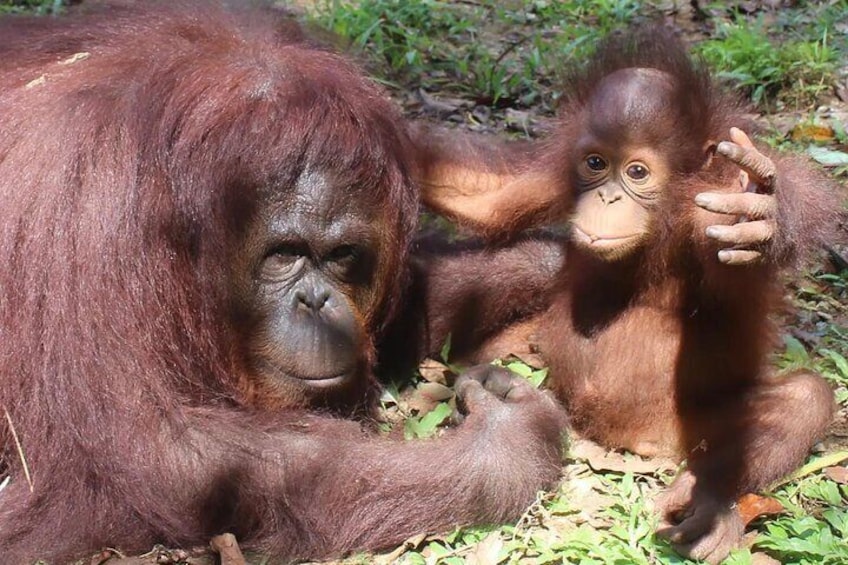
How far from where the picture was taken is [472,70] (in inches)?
273

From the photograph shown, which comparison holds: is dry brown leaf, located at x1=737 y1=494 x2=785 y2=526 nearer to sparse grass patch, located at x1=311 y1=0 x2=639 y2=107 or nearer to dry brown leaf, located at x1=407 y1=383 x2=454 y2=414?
dry brown leaf, located at x1=407 y1=383 x2=454 y2=414

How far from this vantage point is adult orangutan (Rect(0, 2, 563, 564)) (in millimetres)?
3430

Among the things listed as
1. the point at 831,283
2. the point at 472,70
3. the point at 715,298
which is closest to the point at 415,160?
the point at 715,298

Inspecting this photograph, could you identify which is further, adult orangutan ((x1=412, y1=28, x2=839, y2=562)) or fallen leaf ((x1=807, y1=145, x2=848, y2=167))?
fallen leaf ((x1=807, y1=145, x2=848, y2=167))

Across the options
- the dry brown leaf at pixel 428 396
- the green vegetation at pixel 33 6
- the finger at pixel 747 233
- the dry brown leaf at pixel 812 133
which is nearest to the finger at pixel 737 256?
the finger at pixel 747 233

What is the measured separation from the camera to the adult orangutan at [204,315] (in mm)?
3430

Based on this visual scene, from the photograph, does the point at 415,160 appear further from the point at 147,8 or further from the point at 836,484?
the point at 836,484

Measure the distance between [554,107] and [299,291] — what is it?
257cm

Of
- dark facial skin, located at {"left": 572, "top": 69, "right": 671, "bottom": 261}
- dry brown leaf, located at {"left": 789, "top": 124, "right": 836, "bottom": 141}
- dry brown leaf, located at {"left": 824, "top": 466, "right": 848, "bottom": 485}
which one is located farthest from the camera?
dry brown leaf, located at {"left": 789, "top": 124, "right": 836, "bottom": 141}

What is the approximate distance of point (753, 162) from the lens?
335cm

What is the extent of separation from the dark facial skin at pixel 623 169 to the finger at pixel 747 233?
1.92 ft

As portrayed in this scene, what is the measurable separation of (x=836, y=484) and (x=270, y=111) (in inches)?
87.6

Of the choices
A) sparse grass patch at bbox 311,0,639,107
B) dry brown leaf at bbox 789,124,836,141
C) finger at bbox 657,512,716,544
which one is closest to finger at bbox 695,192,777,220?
finger at bbox 657,512,716,544

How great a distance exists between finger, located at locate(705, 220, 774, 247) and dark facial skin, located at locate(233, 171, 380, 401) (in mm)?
1200
